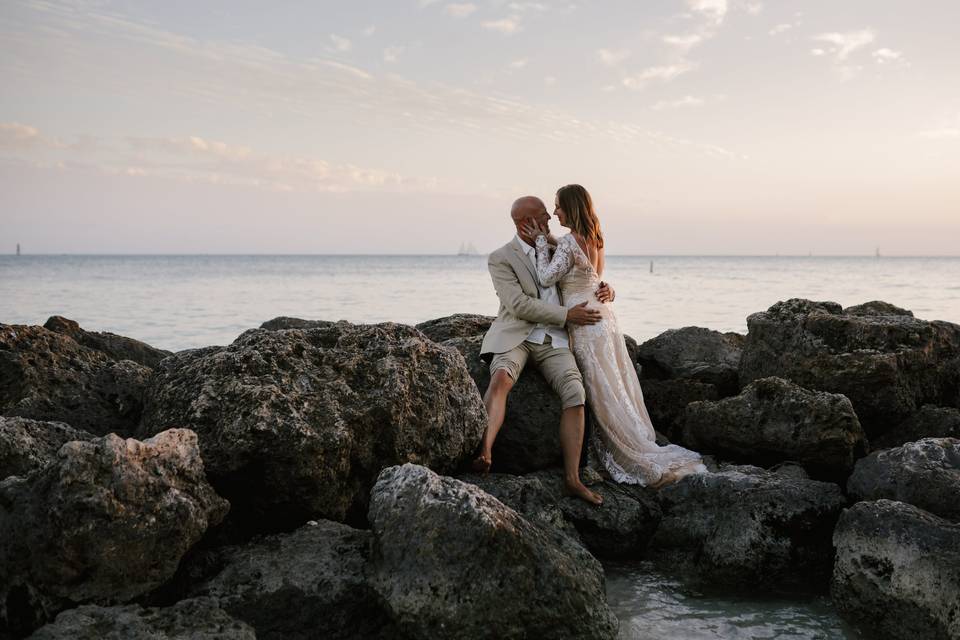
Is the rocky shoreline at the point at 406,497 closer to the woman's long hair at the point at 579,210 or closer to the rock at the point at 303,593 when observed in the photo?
the rock at the point at 303,593

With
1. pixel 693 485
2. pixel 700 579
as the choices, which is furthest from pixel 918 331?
pixel 700 579

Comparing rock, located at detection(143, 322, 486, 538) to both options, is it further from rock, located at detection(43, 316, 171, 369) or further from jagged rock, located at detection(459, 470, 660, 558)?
rock, located at detection(43, 316, 171, 369)

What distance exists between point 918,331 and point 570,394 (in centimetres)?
435

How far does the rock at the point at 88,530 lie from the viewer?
452 cm

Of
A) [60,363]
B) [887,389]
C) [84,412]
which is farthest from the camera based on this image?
[887,389]

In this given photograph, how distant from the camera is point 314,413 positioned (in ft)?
19.6

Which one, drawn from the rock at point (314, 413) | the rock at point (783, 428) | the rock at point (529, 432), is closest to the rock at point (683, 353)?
the rock at point (783, 428)

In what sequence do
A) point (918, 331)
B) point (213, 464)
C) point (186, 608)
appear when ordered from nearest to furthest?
point (186, 608) → point (213, 464) → point (918, 331)

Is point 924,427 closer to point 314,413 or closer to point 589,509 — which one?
point 589,509

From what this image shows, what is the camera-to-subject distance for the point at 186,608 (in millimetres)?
4469

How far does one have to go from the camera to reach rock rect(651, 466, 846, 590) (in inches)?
260

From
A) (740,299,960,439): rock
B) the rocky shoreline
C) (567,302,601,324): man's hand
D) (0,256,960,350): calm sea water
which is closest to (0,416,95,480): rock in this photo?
the rocky shoreline

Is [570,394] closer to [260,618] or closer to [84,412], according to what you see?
[260,618]

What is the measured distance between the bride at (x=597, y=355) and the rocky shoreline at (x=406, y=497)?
0.40m
